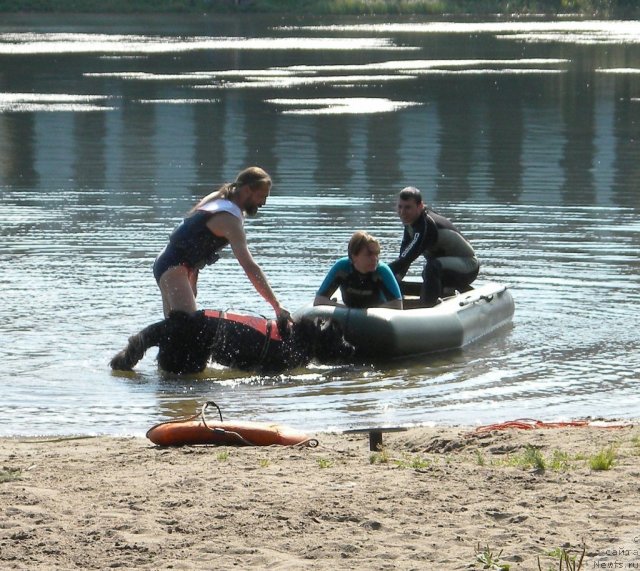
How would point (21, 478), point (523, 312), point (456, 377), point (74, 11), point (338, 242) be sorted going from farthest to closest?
point (74, 11)
point (338, 242)
point (523, 312)
point (456, 377)
point (21, 478)

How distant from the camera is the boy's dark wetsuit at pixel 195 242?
9.33 meters

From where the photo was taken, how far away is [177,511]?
17.7 feet

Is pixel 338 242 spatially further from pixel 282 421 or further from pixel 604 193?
pixel 282 421

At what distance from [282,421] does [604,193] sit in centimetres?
1003

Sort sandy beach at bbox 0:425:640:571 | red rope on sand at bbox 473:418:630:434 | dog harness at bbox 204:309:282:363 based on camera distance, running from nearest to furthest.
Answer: sandy beach at bbox 0:425:640:571
red rope on sand at bbox 473:418:630:434
dog harness at bbox 204:309:282:363

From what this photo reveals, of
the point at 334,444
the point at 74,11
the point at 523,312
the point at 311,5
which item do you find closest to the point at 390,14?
the point at 311,5

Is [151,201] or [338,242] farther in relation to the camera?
[151,201]

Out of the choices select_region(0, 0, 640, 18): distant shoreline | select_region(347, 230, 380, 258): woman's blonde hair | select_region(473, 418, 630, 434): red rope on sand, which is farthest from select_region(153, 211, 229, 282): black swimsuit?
select_region(0, 0, 640, 18): distant shoreline

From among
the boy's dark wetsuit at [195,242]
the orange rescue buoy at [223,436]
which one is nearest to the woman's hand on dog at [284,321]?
the boy's dark wetsuit at [195,242]

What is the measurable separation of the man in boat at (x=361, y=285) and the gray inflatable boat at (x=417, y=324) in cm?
15

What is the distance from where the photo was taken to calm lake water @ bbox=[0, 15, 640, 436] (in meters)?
8.88

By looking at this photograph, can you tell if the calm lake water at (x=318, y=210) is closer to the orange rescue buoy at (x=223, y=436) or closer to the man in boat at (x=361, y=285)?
the man in boat at (x=361, y=285)

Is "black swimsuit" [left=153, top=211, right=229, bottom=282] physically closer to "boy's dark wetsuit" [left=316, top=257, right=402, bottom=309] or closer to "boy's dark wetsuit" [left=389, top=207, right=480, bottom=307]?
"boy's dark wetsuit" [left=316, top=257, right=402, bottom=309]

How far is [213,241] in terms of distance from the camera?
9453 millimetres
